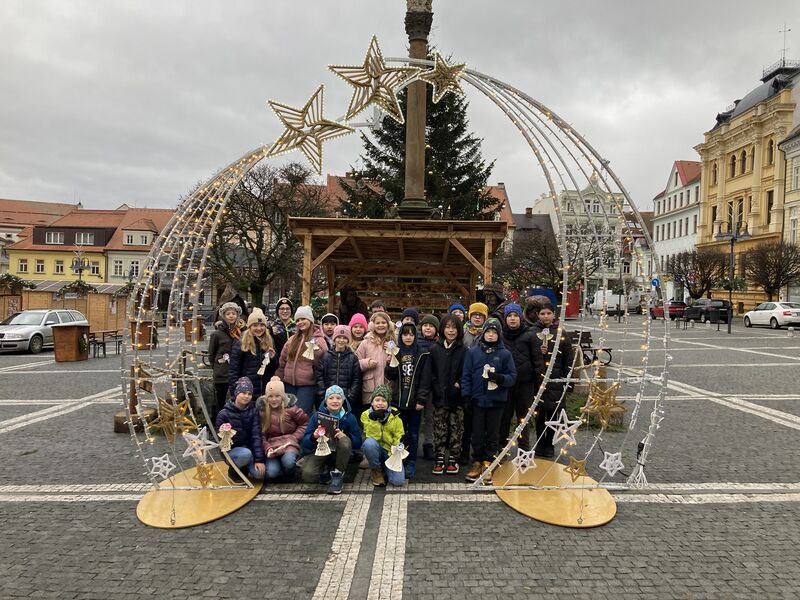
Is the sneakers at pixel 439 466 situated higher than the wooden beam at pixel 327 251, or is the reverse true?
the wooden beam at pixel 327 251

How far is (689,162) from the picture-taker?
52.7 m

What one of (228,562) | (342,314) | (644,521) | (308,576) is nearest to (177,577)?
(228,562)

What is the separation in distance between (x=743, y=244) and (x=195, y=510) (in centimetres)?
4601

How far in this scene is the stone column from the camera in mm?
11016

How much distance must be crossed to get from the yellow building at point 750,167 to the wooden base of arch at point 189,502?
1424 inches

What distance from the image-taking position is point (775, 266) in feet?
95.1

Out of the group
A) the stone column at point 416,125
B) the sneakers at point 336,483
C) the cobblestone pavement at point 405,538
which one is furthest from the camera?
the stone column at point 416,125

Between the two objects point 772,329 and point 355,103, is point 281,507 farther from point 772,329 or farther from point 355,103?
point 772,329

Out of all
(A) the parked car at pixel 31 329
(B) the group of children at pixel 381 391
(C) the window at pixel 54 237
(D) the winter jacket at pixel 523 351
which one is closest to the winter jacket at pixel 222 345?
(B) the group of children at pixel 381 391

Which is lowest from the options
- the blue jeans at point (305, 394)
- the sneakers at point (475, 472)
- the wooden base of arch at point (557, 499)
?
the wooden base of arch at point (557, 499)

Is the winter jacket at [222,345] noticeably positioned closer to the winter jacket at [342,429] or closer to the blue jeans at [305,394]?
the blue jeans at [305,394]

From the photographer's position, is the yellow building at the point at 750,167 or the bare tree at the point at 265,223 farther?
the yellow building at the point at 750,167

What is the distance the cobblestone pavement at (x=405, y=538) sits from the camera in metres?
3.40

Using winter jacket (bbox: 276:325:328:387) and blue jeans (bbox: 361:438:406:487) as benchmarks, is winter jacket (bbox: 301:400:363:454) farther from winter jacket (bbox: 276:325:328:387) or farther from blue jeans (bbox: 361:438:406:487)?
winter jacket (bbox: 276:325:328:387)
